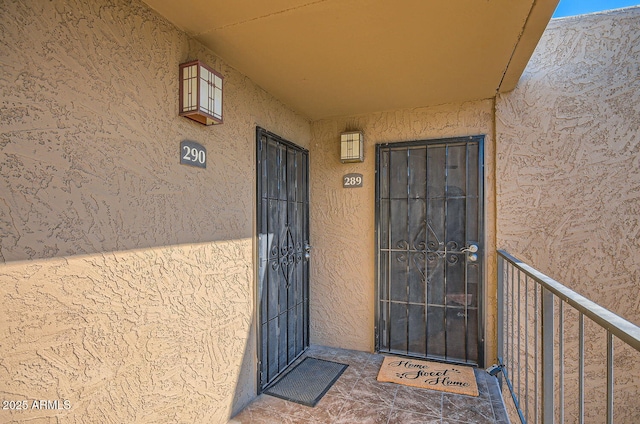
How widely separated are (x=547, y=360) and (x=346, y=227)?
257 cm

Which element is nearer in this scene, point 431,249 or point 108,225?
point 108,225

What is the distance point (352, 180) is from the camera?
403 centimetres

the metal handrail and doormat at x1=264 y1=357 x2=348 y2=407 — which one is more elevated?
the metal handrail

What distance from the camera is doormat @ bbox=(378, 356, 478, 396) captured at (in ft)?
10.2

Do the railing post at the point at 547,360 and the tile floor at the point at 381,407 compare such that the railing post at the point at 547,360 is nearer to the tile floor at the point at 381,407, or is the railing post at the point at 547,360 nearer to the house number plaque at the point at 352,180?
the tile floor at the point at 381,407

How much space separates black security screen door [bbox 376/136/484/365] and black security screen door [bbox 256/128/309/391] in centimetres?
92

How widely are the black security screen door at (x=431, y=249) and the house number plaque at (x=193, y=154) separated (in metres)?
2.16

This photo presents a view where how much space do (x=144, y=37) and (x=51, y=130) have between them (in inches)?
32.6

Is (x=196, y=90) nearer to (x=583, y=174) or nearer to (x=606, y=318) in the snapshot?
(x=606, y=318)

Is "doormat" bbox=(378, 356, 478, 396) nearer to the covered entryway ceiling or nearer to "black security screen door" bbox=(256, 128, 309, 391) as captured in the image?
"black security screen door" bbox=(256, 128, 309, 391)

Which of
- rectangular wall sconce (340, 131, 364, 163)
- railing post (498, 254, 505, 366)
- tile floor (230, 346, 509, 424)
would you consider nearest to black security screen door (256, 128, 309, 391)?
tile floor (230, 346, 509, 424)

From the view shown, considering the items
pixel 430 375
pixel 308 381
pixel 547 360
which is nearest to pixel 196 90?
pixel 547 360

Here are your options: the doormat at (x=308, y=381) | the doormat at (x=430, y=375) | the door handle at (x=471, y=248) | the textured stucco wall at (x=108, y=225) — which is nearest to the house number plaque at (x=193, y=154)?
the textured stucco wall at (x=108, y=225)

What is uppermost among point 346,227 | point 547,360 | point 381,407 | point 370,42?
point 370,42
